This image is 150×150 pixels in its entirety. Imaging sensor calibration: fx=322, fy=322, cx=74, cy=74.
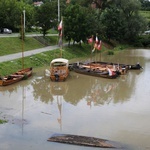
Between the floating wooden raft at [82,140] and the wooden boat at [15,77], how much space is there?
12.8 metres

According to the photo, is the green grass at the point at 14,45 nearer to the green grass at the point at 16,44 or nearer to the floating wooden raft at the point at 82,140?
the green grass at the point at 16,44

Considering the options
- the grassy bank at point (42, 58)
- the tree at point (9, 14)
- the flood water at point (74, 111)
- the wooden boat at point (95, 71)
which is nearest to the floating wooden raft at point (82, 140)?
the flood water at point (74, 111)

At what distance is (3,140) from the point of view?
1647 centimetres

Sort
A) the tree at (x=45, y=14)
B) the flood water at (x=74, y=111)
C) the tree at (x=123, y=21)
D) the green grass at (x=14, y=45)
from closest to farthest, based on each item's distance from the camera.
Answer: the flood water at (x=74, y=111) < the green grass at (x=14, y=45) < the tree at (x=45, y=14) < the tree at (x=123, y=21)

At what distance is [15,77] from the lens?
3017cm

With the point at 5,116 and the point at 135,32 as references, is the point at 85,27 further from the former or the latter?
the point at 5,116

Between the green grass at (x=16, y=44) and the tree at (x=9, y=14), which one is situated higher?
the tree at (x=9, y=14)

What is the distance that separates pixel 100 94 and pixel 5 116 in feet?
31.9

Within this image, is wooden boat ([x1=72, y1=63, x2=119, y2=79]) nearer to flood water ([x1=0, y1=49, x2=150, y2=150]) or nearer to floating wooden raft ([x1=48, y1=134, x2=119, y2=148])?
flood water ([x1=0, y1=49, x2=150, y2=150])

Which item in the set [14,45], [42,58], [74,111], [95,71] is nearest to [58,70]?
[95,71]

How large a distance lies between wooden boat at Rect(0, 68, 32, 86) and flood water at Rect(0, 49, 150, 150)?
0.49 metres

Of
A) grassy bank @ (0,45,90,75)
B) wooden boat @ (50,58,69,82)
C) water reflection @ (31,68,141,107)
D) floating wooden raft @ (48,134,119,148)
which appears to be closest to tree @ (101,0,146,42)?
grassy bank @ (0,45,90,75)

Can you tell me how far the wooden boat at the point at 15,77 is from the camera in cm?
2845

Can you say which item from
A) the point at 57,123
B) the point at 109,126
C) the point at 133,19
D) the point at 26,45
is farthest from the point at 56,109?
the point at 133,19
